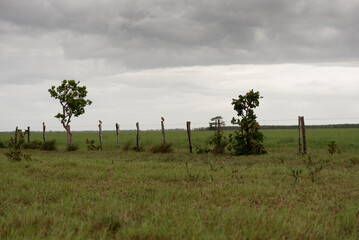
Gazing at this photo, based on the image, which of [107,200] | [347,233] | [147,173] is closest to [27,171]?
[147,173]

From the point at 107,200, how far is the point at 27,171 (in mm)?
5269

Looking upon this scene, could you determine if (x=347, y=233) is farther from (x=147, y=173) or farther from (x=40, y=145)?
(x=40, y=145)

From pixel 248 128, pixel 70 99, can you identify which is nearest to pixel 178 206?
pixel 248 128

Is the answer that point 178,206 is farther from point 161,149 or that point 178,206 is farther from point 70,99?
point 70,99

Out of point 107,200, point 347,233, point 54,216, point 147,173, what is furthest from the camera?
point 147,173

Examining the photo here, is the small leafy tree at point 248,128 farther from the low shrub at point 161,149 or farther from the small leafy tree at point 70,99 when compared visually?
the small leafy tree at point 70,99

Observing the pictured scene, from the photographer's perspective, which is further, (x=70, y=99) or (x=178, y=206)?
(x=70, y=99)

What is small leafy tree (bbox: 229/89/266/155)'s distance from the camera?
1719cm

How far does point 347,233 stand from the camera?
4.04 m

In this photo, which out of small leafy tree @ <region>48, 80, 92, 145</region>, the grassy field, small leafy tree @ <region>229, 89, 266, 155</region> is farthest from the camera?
small leafy tree @ <region>48, 80, 92, 145</region>

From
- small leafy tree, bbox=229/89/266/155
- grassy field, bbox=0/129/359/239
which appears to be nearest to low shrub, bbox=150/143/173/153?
small leafy tree, bbox=229/89/266/155

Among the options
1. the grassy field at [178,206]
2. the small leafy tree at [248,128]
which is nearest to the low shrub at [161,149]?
the small leafy tree at [248,128]

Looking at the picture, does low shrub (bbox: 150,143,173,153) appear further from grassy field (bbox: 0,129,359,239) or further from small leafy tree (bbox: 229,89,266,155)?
grassy field (bbox: 0,129,359,239)

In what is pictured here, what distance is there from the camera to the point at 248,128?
1755cm
